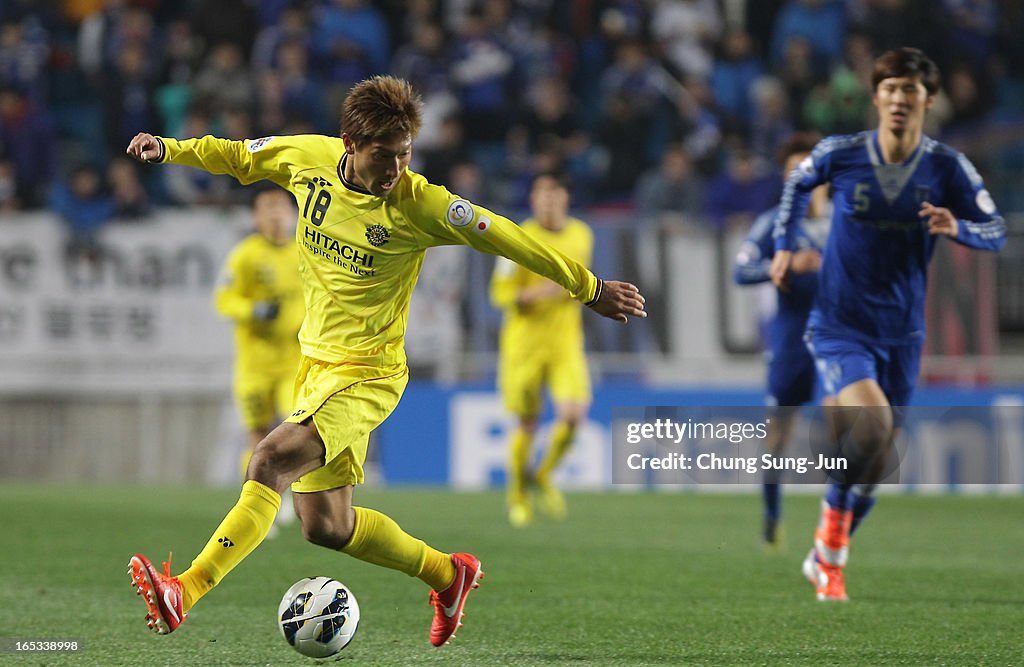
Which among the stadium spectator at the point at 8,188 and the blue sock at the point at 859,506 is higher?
the stadium spectator at the point at 8,188

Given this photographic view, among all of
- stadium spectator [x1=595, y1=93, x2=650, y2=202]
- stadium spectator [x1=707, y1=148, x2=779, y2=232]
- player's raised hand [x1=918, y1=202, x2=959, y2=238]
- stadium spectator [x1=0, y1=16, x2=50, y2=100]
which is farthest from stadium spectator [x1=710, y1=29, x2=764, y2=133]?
player's raised hand [x1=918, y1=202, x2=959, y2=238]

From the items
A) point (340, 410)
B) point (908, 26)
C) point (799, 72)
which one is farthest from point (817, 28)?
point (340, 410)

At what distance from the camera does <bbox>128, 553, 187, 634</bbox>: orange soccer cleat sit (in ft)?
16.0

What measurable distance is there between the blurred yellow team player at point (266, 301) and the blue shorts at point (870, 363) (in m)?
4.98

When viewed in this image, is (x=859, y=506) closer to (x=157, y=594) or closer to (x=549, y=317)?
(x=157, y=594)

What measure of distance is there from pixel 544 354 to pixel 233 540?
23.5 ft

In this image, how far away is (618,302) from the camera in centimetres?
545

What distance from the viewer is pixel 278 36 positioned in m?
17.8

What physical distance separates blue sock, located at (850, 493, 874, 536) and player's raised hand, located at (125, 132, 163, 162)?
372 centimetres

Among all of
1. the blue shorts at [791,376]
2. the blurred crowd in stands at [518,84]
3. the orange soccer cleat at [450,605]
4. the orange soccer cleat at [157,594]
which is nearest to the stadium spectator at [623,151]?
the blurred crowd in stands at [518,84]

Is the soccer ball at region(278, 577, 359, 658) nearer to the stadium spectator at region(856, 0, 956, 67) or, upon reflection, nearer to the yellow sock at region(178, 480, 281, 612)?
the yellow sock at region(178, 480, 281, 612)

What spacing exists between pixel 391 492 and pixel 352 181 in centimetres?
964

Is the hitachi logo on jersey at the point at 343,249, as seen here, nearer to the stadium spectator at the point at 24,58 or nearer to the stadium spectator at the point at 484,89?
the stadium spectator at the point at 484,89

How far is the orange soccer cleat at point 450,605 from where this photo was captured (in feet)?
19.4
